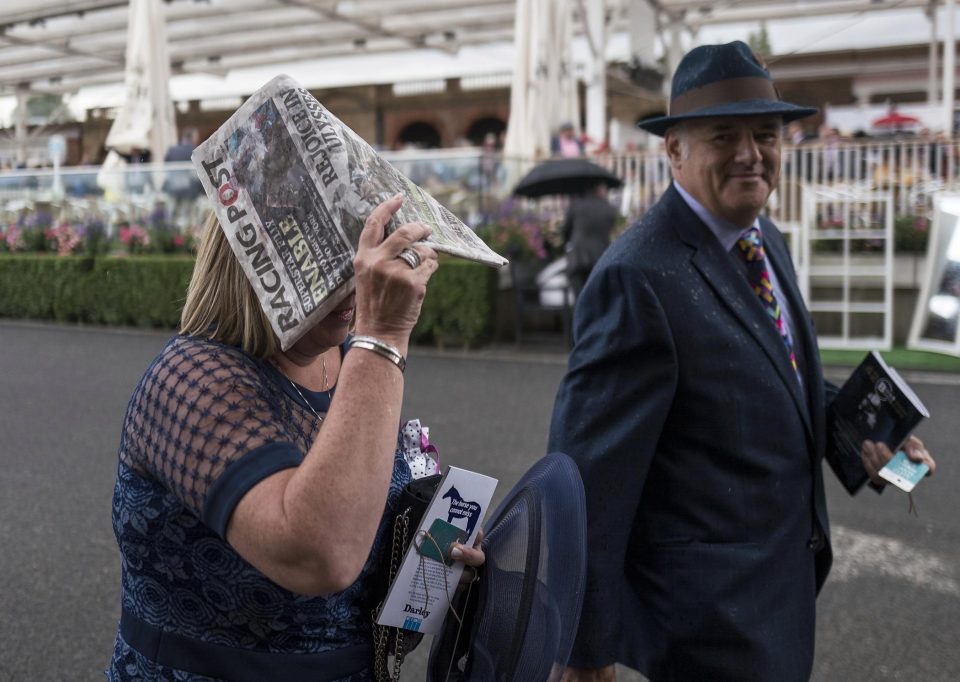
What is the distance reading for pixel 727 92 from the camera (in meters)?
2.18

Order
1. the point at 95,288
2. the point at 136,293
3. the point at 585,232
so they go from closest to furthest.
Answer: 1. the point at 585,232
2. the point at 136,293
3. the point at 95,288

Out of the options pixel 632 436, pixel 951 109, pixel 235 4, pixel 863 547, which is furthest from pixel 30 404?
pixel 235 4

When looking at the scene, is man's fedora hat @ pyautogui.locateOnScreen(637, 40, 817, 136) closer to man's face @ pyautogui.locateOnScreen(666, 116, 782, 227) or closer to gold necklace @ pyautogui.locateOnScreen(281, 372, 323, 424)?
man's face @ pyautogui.locateOnScreen(666, 116, 782, 227)

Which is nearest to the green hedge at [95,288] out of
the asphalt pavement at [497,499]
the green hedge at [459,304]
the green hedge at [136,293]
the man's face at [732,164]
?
the green hedge at [136,293]

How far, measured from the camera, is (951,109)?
46.7 feet

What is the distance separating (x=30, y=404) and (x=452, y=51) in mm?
16936

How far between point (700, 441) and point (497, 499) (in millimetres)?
3490

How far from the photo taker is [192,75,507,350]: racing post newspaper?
4.32 ft

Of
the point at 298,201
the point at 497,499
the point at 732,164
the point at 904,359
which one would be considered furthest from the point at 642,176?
the point at 298,201

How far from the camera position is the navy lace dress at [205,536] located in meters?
1.37

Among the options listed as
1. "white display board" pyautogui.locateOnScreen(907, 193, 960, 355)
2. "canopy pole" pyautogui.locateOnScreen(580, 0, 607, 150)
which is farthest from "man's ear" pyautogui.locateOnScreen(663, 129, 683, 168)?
"canopy pole" pyautogui.locateOnScreen(580, 0, 607, 150)

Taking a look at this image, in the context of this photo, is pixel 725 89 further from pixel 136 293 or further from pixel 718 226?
pixel 136 293

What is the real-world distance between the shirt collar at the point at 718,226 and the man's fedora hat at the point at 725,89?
0.60 ft

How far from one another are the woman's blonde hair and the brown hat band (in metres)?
1.13
